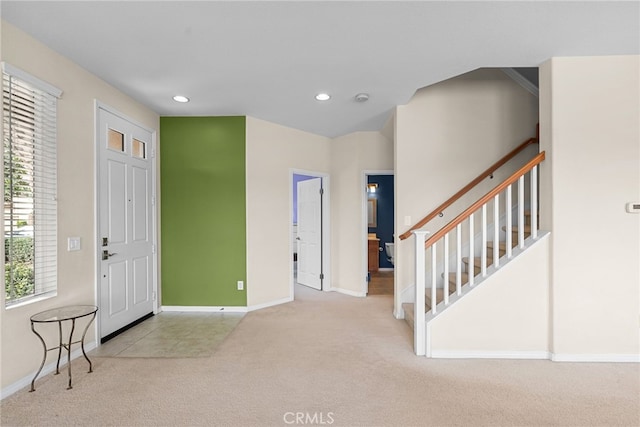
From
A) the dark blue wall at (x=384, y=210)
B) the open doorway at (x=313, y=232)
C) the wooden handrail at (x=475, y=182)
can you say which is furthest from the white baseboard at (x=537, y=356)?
the dark blue wall at (x=384, y=210)

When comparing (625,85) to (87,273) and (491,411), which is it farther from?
(87,273)

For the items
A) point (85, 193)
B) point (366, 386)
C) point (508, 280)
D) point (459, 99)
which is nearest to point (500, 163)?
point (459, 99)

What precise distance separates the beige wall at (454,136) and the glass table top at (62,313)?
300cm

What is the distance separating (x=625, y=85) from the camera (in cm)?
251

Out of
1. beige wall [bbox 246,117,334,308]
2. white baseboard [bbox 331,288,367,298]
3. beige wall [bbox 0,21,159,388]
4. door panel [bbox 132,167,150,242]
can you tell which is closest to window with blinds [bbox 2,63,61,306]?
beige wall [bbox 0,21,159,388]

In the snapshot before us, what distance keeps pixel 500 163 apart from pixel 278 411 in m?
3.33

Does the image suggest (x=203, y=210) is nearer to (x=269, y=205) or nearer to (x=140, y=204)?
(x=140, y=204)

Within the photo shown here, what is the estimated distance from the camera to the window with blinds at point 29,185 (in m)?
2.11

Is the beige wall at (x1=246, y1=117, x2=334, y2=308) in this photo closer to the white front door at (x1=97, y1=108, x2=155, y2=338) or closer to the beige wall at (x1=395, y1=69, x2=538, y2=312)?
the white front door at (x1=97, y1=108, x2=155, y2=338)

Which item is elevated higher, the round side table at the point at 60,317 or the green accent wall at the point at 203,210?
the green accent wall at the point at 203,210

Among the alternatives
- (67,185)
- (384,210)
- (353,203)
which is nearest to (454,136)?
(353,203)

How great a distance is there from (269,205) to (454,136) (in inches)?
97.7

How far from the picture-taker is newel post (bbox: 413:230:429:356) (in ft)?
8.59

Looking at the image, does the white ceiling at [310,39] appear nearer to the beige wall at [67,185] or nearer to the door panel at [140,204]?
the beige wall at [67,185]
